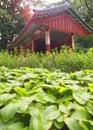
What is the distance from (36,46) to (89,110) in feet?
54.7

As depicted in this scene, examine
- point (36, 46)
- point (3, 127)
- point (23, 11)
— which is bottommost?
point (3, 127)

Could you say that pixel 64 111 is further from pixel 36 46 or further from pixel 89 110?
pixel 36 46

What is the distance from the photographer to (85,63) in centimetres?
697

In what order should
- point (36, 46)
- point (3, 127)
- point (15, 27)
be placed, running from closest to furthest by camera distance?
point (3, 127)
point (36, 46)
point (15, 27)

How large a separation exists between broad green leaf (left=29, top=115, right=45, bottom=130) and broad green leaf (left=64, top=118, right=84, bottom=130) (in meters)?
0.13

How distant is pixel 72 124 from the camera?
1.35m

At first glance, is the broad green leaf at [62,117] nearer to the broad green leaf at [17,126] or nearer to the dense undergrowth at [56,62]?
the broad green leaf at [17,126]

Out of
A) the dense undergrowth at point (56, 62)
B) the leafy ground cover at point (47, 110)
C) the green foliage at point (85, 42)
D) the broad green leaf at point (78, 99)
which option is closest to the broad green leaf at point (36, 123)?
the leafy ground cover at point (47, 110)

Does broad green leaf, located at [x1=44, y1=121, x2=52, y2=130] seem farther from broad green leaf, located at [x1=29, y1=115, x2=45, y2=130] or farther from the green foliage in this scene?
the green foliage

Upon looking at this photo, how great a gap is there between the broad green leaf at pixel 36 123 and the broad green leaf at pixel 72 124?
127 millimetres

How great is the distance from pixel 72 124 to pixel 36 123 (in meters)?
0.19

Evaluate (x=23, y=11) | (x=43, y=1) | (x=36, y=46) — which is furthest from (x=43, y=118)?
(x=43, y=1)

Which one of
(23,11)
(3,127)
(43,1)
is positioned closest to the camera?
(3,127)

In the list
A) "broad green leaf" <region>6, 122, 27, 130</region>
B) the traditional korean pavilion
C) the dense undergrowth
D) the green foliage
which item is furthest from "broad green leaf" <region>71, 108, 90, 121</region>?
the green foliage
